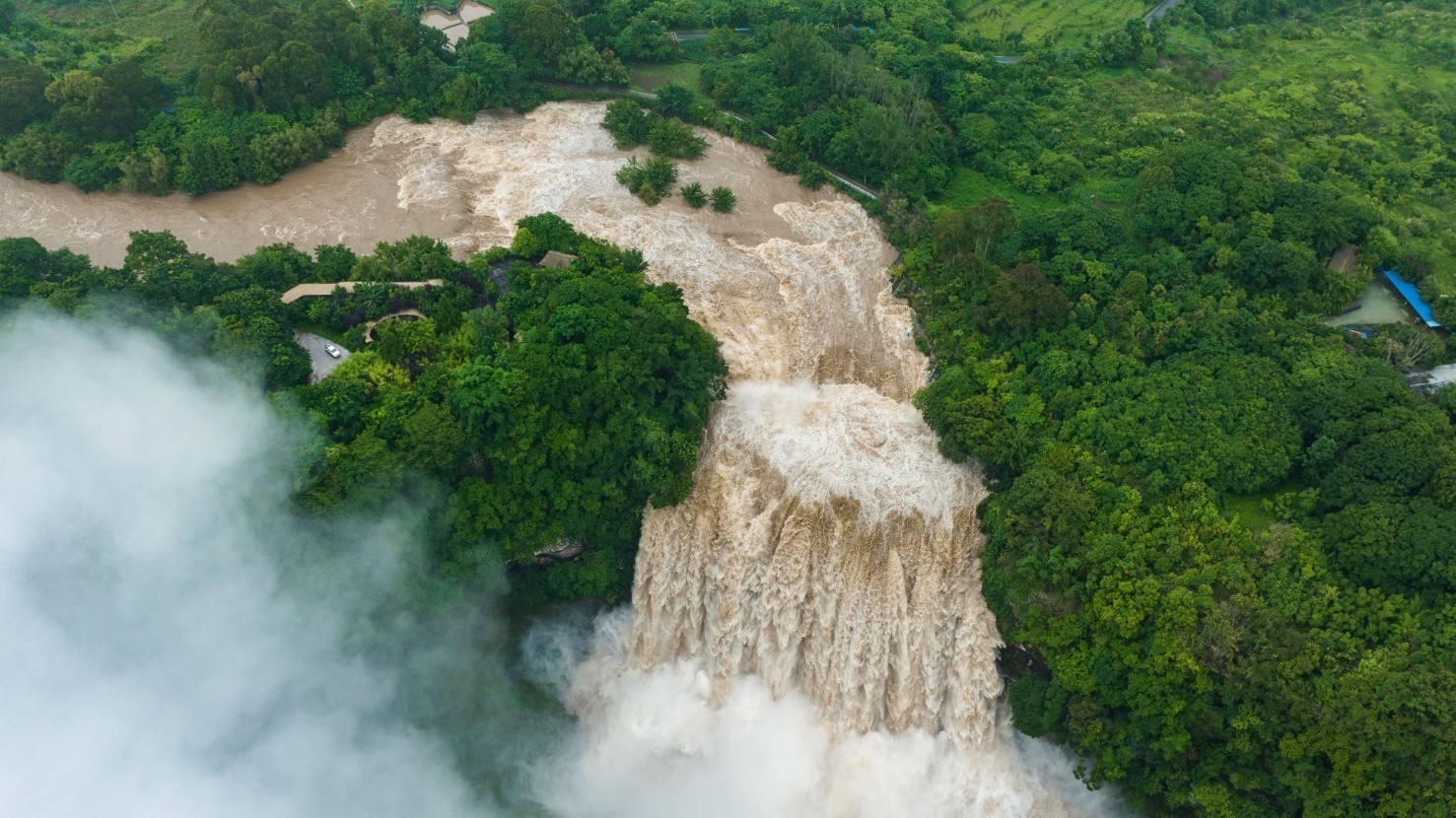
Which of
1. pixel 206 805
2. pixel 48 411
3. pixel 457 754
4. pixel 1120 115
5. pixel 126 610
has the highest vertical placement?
pixel 1120 115

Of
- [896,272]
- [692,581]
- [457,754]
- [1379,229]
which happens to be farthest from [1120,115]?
[457,754]

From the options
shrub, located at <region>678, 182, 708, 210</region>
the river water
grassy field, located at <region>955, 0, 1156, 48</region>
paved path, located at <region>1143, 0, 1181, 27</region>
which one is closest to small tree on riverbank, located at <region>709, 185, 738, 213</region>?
shrub, located at <region>678, 182, 708, 210</region>

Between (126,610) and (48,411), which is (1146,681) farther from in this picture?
(48,411)

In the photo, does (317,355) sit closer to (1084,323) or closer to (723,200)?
(723,200)

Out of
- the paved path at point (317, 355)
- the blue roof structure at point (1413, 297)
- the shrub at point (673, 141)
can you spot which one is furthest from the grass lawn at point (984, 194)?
the paved path at point (317, 355)

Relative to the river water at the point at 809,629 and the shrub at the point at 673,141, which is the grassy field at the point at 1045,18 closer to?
the shrub at the point at 673,141

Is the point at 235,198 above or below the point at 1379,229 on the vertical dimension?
below
